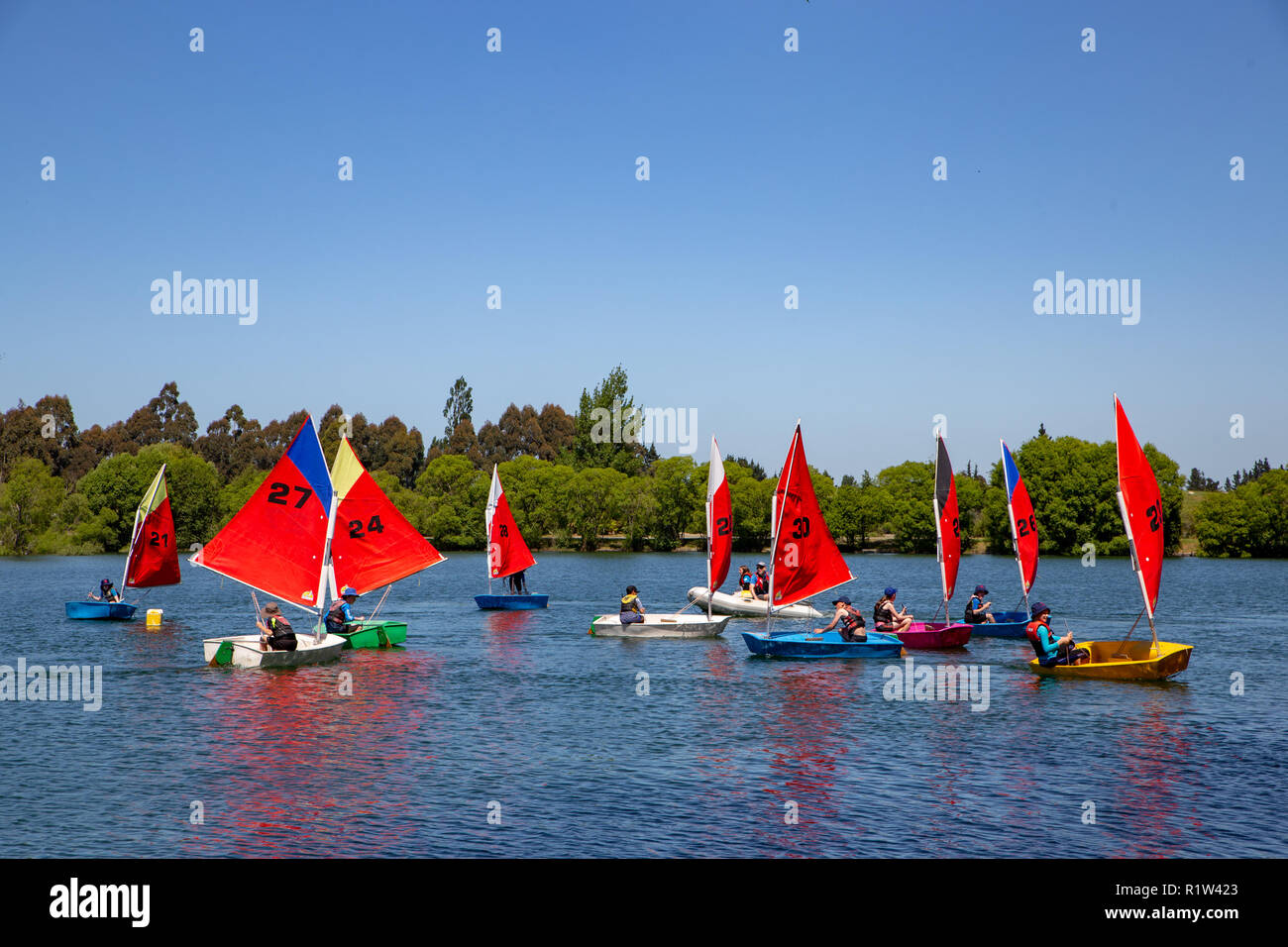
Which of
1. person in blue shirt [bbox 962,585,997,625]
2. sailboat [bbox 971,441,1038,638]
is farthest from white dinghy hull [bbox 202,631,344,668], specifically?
sailboat [bbox 971,441,1038,638]

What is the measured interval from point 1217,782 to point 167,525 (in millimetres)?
51905

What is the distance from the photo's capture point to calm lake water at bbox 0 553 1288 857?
1900cm

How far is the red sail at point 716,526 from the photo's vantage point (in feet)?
155

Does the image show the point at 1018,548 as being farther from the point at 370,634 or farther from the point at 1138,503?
the point at 370,634

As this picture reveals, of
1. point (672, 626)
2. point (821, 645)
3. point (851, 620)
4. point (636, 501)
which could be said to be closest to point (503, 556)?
point (672, 626)

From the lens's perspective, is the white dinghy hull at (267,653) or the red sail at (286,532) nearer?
the white dinghy hull at (267,653)

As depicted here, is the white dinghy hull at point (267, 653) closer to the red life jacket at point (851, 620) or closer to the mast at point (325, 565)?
the mast at point (325, 565)

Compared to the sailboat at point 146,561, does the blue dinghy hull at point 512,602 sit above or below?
below

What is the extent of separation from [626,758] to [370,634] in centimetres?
2298

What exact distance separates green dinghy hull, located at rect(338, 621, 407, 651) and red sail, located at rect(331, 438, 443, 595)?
5.70 feet

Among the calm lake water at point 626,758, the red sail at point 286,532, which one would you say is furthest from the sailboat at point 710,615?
the red sail at point 286,532

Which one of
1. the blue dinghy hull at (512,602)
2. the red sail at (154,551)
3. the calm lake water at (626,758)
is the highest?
the red sail at (154,551)

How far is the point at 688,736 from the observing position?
27781 millimetres
